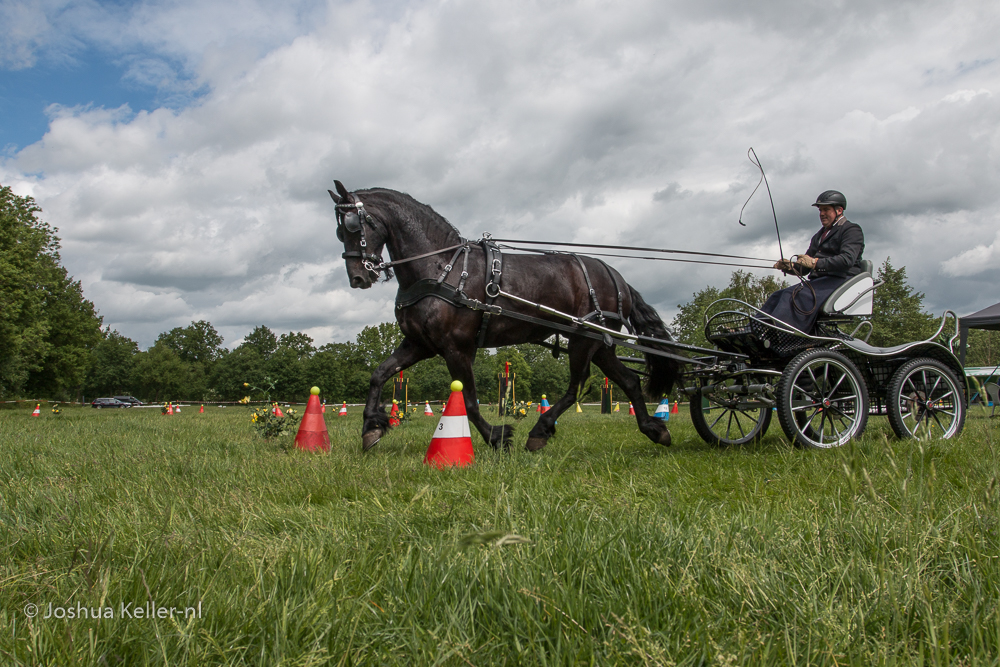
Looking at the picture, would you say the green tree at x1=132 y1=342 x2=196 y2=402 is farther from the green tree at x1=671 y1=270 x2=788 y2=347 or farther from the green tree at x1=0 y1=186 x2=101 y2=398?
the green tree at x1=671 y1=270 x2=788 y2=347

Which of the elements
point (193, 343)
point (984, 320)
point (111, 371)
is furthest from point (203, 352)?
point (984, 320)

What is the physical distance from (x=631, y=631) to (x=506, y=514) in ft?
3.09

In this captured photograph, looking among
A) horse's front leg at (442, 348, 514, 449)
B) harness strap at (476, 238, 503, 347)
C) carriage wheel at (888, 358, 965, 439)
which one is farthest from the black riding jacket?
horse's front leg at (442, 348, 514, 449)

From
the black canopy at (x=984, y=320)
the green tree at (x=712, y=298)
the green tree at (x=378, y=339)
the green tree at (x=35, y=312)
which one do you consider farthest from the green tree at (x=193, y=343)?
the black canopy at (x=984, y=320)

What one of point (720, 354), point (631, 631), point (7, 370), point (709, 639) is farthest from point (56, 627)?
point (7, 370)

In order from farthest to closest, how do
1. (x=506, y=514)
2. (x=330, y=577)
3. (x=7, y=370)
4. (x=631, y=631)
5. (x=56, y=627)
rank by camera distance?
1. (x=7, y=370)
2. (x=506, y=514)
3. (x=330, y=577)
4. (x=56, y=627)
5. (x=631, y=631)

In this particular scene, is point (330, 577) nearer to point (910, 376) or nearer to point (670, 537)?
point (670, 537)

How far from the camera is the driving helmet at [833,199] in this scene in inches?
206

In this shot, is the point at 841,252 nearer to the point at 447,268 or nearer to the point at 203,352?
the point at 447,268

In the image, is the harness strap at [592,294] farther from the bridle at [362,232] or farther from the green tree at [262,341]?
the green tree at [262,341]

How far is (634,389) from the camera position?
19.8 feet

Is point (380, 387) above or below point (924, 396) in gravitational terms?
above

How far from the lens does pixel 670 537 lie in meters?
1.83

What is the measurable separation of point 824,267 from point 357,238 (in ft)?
12.8
